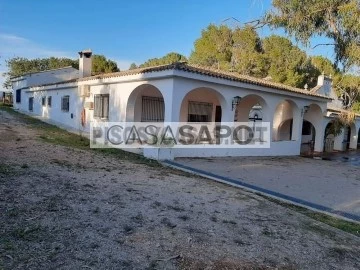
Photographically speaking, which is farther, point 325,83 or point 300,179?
point 325,83

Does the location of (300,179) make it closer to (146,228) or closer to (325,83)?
(146,228)

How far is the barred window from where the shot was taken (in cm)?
1839

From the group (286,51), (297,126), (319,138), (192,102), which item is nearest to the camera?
(192,102)

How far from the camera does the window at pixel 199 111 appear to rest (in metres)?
20.1

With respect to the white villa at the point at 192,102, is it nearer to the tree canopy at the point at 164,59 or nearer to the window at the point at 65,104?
the window at the point at 65,104

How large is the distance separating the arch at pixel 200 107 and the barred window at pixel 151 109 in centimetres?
133

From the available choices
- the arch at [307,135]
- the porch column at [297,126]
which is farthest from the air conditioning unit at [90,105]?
the arch at [307,135]

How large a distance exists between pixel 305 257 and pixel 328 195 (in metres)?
5.51

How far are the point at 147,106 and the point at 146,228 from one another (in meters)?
13.5

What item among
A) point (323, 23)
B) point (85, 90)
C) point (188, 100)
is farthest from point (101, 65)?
point (323, 23)

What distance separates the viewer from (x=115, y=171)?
32.5 ft

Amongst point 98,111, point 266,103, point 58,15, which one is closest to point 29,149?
point 98,111

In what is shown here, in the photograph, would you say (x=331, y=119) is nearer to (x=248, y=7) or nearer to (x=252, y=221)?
(x=248, y=7)

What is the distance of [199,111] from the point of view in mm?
20609
